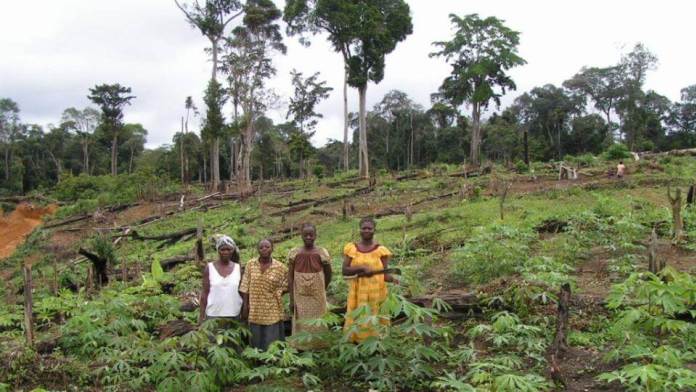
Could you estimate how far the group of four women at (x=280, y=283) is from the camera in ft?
16.4

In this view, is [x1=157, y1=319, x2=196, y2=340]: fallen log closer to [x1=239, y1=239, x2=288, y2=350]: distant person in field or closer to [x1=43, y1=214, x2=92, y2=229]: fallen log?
[x1=239, y1=239, x2=288, y2=350]: distant person in field

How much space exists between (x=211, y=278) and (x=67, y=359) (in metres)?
1.52

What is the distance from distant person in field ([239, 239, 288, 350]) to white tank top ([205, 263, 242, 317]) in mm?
70

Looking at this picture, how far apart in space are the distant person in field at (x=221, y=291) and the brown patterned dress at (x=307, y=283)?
500 millimetres

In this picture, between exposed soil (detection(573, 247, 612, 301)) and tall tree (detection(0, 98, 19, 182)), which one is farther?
tall tree (detection(0, 98, 19, 182))

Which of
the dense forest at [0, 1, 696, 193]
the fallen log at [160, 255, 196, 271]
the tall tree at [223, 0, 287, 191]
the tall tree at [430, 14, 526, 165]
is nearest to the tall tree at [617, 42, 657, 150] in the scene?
the dense forest at [0, 1, 696, 193]

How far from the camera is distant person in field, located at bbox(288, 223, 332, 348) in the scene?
5.09m

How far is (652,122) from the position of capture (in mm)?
45688

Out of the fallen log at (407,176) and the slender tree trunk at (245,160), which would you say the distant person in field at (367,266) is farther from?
the slender tree trunk at (245,160)

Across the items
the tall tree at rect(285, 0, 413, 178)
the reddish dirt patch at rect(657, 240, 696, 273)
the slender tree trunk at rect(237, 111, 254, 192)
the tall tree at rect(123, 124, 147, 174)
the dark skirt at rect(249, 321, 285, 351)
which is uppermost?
the tall tree at rect(285, 0, 413, 178)

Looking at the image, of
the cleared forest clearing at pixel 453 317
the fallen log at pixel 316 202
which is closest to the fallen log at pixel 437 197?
the cleared forest clearing at pixel 453 317

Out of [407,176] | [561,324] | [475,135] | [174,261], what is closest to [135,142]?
[475,135]

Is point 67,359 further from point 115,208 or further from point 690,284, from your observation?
point 115,208

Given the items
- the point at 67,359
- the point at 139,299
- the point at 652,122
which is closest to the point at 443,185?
the point at 139,299
